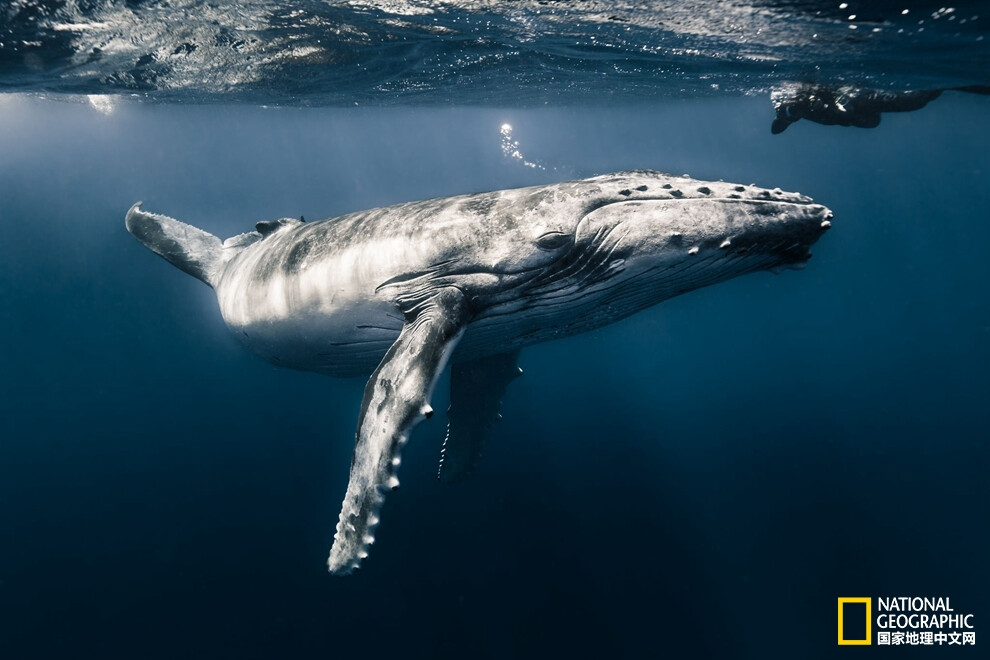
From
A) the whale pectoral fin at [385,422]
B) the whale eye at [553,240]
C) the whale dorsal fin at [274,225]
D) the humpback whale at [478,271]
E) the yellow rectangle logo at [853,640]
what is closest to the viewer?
the whale pectoral fin at [385,422]

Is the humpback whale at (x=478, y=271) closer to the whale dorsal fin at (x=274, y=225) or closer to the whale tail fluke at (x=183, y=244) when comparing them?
the whale dorsal fin at (x=274, y=225)

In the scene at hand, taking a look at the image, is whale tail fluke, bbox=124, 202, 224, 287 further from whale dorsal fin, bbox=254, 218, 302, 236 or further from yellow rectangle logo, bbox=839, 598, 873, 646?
yellow rectangle logo, bbox=839, 598, 873, 646

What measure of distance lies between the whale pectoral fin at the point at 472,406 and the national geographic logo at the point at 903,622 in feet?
35.3

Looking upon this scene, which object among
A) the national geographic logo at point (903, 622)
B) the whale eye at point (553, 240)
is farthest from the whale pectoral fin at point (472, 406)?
the national geographic logo at point (903, 622)

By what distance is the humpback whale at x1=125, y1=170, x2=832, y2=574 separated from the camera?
404cm

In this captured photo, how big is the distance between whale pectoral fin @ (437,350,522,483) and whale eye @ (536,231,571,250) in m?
3.79

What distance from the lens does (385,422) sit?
3943 millimetres

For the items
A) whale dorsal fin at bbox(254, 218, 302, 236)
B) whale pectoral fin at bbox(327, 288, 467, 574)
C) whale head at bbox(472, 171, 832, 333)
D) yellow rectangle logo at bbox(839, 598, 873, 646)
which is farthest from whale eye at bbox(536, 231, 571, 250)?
yellow rectangle logo at bbox(839, 598, 873, 646)

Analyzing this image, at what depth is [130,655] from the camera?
1097 cm

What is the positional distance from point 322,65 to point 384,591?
55.0 ft

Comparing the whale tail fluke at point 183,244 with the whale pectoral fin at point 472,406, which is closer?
the whale pectoral fin at point 472,406

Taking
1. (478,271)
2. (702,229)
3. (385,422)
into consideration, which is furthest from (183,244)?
(702,229)

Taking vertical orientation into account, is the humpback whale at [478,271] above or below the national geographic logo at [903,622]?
above

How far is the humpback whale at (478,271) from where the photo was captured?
159 inches
